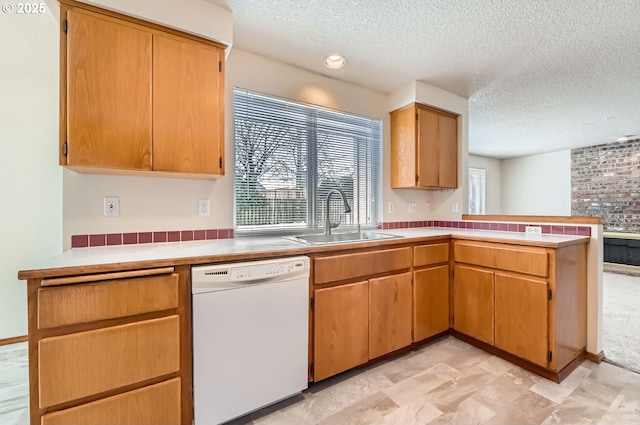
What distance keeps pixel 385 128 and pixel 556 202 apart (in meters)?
5.61

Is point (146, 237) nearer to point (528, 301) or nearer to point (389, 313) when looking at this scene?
point (389, 313)

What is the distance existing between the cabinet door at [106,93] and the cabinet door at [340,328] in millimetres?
1322

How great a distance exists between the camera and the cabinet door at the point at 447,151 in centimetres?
287

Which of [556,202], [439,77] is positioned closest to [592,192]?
[556,202]

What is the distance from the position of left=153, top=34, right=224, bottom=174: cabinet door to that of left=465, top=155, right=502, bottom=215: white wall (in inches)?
261

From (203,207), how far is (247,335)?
95 centimetres

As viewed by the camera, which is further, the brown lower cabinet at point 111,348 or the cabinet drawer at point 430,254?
the cabinet drawer at point 430,254

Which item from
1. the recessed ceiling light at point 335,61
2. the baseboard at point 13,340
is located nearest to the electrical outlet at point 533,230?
the recessed ceiling light at point 335,61

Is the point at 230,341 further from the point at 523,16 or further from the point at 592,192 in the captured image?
the point at 592,192

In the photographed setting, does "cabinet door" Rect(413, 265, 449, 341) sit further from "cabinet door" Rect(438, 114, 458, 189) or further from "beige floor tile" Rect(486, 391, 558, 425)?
"cabinet door" Rect(438, 114, 458, 189)

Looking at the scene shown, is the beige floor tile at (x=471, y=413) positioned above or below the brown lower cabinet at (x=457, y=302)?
below

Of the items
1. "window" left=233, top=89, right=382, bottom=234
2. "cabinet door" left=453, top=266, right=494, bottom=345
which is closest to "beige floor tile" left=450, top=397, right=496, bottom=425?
"cabinet door" left=453, top=266, right=494, bottom=345

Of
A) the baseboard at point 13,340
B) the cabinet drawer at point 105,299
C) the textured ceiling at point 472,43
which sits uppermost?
the textured ceiling at point 472,43

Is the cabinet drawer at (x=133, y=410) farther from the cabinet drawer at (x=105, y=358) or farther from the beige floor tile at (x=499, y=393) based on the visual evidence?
the beige floor tile at (x=499, y=393)
